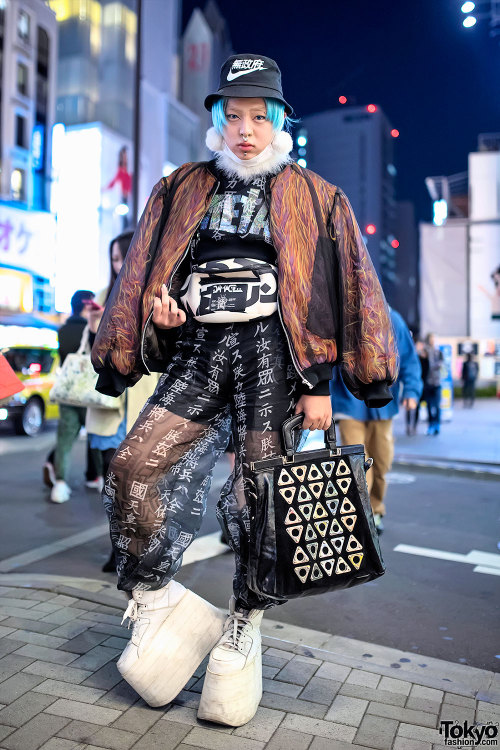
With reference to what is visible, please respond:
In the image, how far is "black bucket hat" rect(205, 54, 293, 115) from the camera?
8.03 feet

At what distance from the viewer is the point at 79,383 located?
17.5 feet

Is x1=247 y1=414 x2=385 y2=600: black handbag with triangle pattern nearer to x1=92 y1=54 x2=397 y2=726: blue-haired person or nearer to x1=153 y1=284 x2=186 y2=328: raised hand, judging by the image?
x1=92 y1=54 x2=397 y2=726: blue-haired person

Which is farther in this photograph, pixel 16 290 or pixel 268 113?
pixel 16 290

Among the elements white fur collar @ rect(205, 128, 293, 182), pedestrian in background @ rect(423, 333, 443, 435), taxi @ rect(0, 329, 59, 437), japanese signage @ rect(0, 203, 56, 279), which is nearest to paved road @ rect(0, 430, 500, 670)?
white fur collar @ rect(205, 128, 293, 182)

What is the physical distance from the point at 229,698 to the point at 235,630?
0.22m

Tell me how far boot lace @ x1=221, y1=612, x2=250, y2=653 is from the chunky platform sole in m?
0.08

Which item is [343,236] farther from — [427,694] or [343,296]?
[427,694]

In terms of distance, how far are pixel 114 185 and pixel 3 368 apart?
160 feet

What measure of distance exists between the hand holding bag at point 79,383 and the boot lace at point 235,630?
2604mm

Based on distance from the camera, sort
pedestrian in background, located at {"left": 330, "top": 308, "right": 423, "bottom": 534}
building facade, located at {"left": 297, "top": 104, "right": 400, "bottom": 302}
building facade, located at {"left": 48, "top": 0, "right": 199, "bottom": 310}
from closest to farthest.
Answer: pedestrian in background, located at {"left": 330, "top": 308, "right": 423, "bottom": 534}
building facade, located at {"left": 48, "top": 0, "right": 199, "bottom": 310}
building facade, located at {"left": 297, "top": 104, "right": 400, "bottom": 302}

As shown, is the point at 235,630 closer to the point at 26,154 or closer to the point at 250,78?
the point at 250,78

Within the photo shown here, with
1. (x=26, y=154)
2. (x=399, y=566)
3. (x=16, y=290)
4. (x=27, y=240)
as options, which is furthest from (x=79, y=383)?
(x=26, y=154)

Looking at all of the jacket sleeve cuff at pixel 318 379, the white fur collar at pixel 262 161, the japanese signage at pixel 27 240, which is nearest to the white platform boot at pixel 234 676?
the jacket sleeve cuff at pixel 318 379

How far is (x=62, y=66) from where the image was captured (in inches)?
2111
